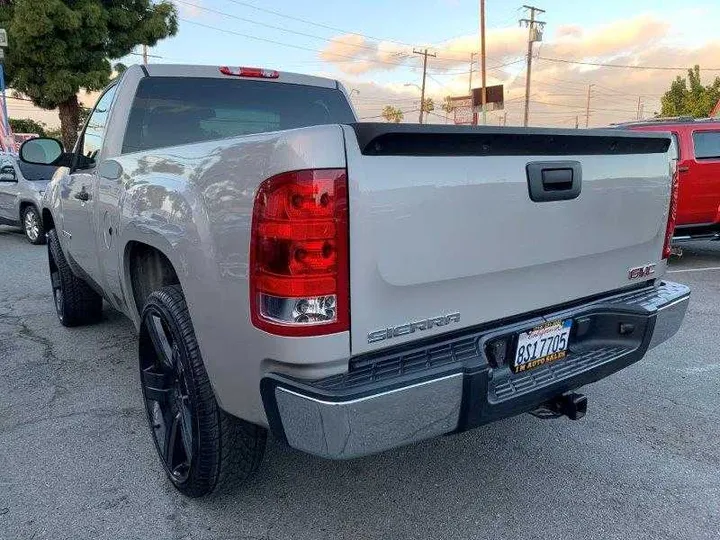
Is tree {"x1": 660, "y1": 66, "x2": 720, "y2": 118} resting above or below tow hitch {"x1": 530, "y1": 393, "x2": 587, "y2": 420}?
above

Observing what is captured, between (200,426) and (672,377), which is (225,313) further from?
(672,377)

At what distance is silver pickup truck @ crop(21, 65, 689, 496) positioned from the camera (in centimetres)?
177

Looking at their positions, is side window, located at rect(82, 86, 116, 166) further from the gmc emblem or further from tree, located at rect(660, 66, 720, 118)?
tree, located at rect(660, 66, 720, 118)

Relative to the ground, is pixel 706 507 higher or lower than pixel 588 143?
lower

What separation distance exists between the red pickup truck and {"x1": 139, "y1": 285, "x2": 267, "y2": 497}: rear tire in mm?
7491

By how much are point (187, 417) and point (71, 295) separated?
2910 millimetres

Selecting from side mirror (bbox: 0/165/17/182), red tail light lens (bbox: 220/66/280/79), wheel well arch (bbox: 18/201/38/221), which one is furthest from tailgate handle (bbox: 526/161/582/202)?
side mirror (bbox: 0/165/17/182)

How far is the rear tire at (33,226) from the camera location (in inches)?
393

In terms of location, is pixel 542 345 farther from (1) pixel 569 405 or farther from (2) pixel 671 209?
(2) pixel 671 209

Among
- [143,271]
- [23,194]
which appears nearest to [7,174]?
[23,194]

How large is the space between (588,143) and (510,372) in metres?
0.98

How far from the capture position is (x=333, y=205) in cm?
174

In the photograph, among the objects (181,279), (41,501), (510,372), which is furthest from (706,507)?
(41,501)

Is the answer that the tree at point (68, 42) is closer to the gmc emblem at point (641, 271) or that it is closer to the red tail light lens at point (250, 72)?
the red tail light lens at point (250, 72)
